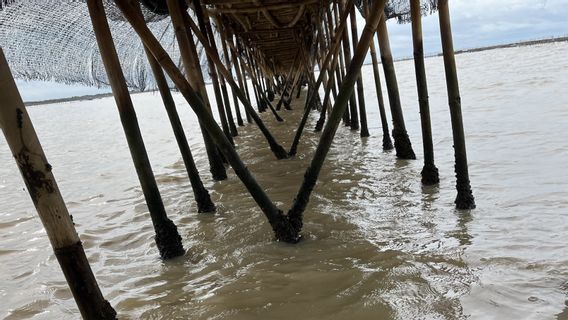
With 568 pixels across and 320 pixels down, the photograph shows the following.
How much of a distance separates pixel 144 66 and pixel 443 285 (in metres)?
6.88

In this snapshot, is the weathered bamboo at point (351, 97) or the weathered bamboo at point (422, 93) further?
the weathered bamboo at point (351, 97)

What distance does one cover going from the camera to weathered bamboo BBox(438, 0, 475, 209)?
3074mm

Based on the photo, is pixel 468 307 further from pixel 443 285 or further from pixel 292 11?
pixel 292 11

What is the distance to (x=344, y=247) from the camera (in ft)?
8.93

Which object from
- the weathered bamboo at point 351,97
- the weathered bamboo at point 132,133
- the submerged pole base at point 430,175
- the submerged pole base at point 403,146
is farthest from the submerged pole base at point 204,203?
the weathered bamboo at point 351,97

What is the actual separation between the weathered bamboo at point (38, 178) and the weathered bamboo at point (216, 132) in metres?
1.05

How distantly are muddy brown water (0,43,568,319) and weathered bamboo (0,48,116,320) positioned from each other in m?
0.59

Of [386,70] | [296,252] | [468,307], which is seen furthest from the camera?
[386,70]

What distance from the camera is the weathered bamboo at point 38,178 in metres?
1.68

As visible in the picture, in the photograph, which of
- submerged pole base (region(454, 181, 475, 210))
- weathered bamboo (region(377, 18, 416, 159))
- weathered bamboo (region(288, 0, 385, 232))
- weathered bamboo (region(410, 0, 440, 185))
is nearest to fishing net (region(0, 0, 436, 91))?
weathered bamboo (region(377, 18, 416, 159))

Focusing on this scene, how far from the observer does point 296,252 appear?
2.75m

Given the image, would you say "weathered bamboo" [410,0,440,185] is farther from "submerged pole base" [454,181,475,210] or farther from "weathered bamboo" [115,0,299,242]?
"weathered bamboo" [115,0,299,242]

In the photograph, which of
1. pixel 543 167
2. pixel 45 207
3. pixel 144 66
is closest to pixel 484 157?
pixel 543 167

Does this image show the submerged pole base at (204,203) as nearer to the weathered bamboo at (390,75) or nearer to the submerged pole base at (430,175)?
the submerged pole base at (430,175)
